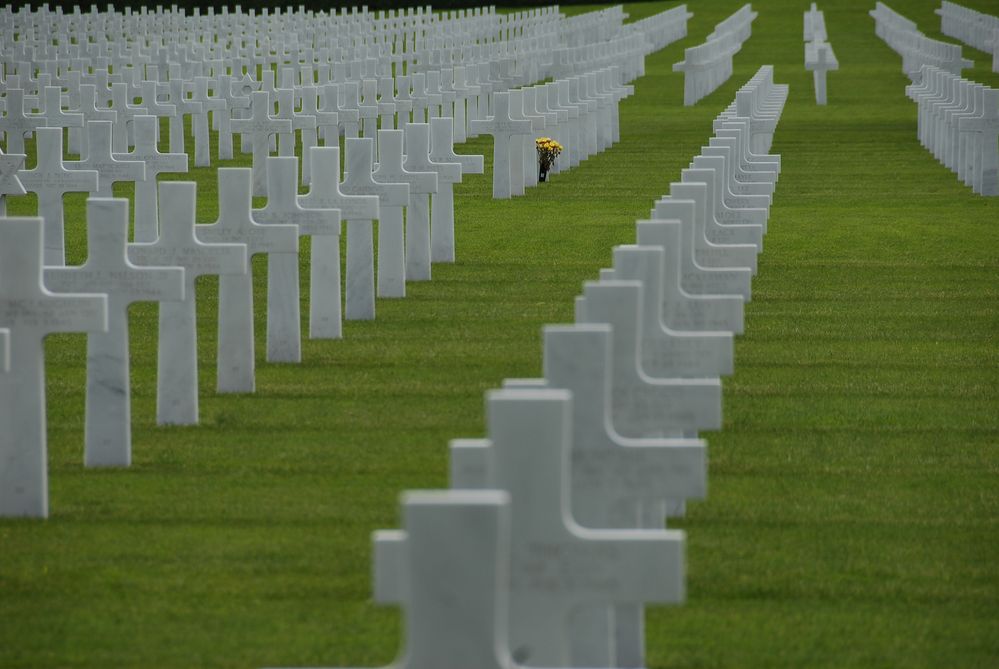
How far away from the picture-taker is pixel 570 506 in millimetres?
5957

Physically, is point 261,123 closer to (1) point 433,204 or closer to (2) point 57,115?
(2) point 57,115

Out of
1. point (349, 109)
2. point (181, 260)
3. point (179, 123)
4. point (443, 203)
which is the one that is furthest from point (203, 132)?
point (181, 260)

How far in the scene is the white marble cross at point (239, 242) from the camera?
11.9 metres

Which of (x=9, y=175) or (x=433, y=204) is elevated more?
(x=9, y=175)

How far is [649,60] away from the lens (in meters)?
64.4

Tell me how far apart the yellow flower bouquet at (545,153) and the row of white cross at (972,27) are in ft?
94.2

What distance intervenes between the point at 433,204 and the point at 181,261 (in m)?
8.04

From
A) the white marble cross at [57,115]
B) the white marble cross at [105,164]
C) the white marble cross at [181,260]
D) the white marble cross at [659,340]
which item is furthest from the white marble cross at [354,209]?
the white marble cross at [57,115]

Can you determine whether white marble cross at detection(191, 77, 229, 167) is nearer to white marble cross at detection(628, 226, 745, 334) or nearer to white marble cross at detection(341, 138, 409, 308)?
white marble cross at detection(341, 138, 409, 308)

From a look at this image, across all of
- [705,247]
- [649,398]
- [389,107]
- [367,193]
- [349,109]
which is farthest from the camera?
[389,107]

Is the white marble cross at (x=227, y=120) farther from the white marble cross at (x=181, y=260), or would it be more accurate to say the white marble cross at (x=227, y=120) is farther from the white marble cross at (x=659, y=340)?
the white marble cross at (x=659, y=340)

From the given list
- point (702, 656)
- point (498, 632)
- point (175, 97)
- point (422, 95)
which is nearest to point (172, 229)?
point (702, 656)

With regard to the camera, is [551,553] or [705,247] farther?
[705,247]

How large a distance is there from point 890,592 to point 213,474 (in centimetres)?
328
